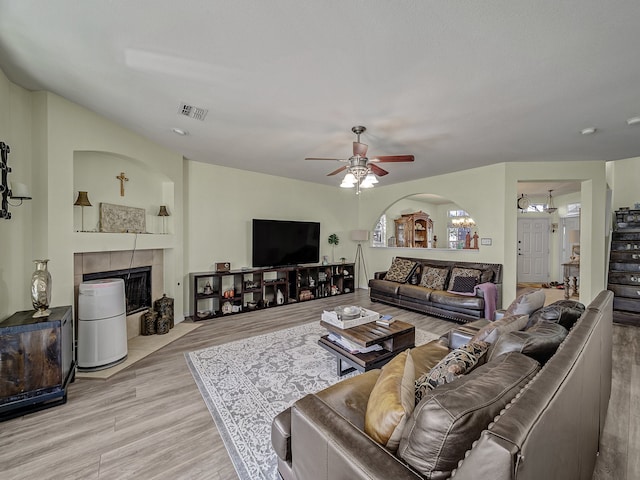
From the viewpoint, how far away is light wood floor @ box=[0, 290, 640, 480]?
163 cm

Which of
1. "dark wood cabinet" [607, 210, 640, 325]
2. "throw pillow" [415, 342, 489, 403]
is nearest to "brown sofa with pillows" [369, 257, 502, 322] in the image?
"dark wood cabinet" [607, 210, 640, 325]

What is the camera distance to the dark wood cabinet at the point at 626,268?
4.47m

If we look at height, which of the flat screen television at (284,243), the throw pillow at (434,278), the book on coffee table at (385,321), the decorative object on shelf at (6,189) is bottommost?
the book on coffee table at (385,321)

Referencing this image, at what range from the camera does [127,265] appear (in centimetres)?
359

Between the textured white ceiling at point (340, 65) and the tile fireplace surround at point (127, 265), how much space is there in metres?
1.62

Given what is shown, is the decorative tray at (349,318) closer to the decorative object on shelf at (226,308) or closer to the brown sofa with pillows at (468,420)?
the brown sofa with pillows at (468,420)

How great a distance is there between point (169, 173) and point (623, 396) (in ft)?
18.7

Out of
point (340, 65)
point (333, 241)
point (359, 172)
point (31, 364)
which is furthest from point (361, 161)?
point (333, 241)

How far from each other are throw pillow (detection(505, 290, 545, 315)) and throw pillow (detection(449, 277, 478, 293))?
216cm

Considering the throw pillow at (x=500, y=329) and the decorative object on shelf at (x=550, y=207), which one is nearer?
the throw pillow at (x=500, y=329)

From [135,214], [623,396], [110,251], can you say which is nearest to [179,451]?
[110,251]

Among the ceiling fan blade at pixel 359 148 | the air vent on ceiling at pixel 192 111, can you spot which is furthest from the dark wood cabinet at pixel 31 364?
the ceiling fan blade at pixel 359 148

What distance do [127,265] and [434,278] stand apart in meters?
4.94

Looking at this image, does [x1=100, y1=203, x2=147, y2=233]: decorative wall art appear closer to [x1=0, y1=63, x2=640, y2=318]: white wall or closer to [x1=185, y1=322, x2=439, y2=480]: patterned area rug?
[x1=0, y1=63, x2=640, y2=318]: white wall
